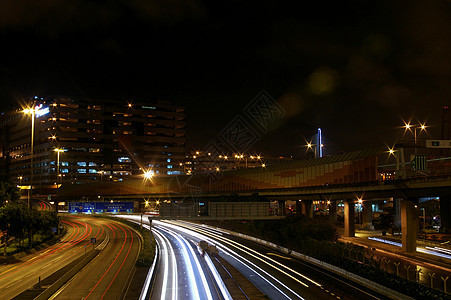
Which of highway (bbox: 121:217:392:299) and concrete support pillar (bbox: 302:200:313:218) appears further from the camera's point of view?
concrete support pillar (bbox: 302:200:313:218)

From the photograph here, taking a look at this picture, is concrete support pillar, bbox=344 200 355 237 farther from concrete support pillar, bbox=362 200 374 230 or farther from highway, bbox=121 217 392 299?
highway, bbox=121 217 392 299

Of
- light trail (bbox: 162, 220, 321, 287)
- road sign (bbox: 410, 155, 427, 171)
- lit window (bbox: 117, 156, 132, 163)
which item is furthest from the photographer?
lit window (bbox: 117, 156, 132, 163)

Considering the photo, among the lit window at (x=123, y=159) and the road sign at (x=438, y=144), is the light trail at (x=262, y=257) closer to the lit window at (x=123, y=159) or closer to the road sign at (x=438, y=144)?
the road sign at (x=438, y=144)

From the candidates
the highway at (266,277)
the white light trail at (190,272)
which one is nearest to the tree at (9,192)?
the highway at (266,277)

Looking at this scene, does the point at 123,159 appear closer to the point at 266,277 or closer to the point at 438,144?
the point at 438,144

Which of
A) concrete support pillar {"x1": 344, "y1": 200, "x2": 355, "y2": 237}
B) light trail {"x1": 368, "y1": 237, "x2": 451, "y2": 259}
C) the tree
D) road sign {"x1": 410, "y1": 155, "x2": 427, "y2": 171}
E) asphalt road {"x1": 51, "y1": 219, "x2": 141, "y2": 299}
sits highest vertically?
road sign {"x1": 410, "y1": 155, "x2": 427, "y2": 171}

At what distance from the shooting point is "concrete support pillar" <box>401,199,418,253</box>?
53.0m

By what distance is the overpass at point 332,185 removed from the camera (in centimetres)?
5412

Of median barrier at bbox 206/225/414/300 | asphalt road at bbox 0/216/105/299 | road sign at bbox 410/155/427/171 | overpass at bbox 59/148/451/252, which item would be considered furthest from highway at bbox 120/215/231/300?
road sign at bbox 410/155/427/171

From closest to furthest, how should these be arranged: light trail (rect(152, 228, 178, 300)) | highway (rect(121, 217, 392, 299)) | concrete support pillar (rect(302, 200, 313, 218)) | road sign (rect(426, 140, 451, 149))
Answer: highway (rect(121, 217, 392, 299)) < light trail (rect(152, 228, 178, 300)) < road sign (rect(426, 140, 451, 149)) < concrete support pillar (rect(302, 200, 313, 218))

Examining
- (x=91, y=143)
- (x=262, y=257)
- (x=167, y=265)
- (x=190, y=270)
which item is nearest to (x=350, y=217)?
(x=262, y=257)

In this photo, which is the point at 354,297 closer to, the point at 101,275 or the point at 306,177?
the point at 101,275

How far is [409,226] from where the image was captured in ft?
177

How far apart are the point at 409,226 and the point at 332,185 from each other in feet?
53.2
